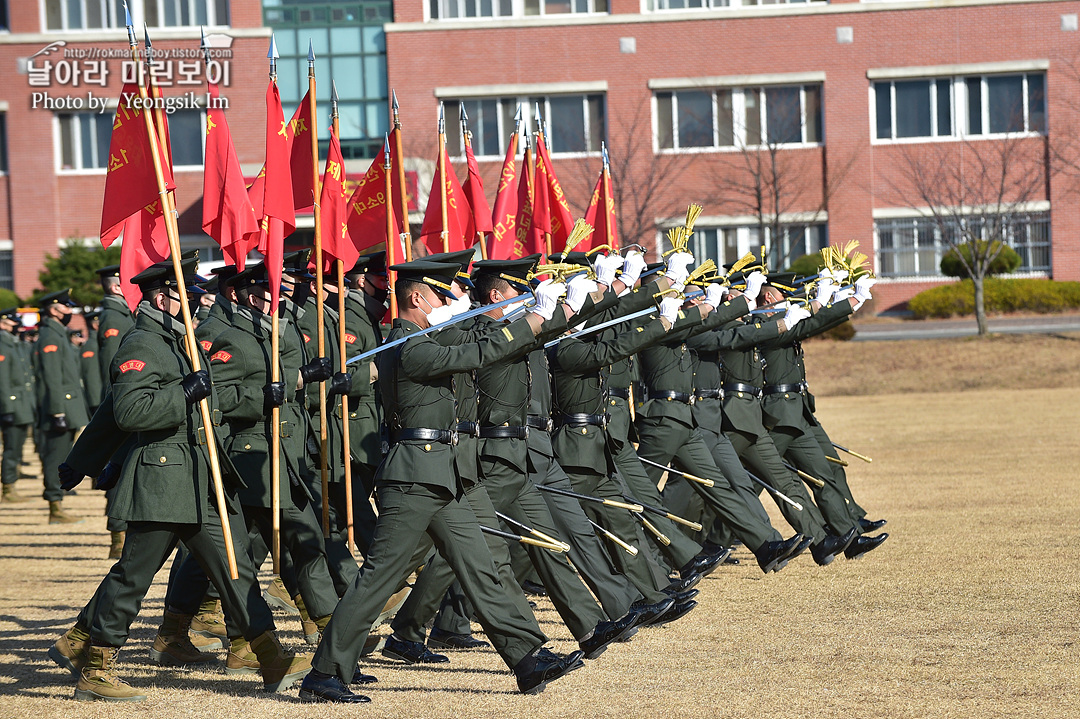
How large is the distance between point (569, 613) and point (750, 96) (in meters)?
31.3

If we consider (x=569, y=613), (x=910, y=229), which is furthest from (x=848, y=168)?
(x=569, y=613)

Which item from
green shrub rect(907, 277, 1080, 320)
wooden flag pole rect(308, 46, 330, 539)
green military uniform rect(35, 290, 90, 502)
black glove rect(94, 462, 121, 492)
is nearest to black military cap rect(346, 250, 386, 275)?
wooden flag pole rect(308, 46, 330, 539)

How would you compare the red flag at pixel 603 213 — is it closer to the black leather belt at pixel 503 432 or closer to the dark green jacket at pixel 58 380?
the black leather belt at pixel 503 432

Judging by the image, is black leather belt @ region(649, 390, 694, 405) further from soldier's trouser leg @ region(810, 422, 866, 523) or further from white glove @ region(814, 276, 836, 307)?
white glove @ region(814, 276, 836, 307)

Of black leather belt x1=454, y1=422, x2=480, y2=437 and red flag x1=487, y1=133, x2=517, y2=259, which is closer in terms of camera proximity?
black leather belt x1=454, y1=422, x2=480, y2=437

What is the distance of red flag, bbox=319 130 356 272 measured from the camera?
30.0 ft

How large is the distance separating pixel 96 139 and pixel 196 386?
33.4 metres

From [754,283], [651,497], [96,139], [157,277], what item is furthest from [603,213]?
[96,139]

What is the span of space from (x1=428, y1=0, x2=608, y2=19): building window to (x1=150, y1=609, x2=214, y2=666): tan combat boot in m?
32.2

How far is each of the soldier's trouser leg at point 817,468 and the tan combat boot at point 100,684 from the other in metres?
5.51

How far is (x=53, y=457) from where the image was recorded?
14281 millimetres

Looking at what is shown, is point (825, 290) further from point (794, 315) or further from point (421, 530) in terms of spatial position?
point (421, 530)

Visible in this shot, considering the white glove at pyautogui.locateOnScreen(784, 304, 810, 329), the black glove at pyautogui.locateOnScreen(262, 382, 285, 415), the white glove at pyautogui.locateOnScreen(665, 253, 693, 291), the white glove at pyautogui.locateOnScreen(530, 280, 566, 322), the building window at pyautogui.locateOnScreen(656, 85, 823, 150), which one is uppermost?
the building window at pyautogui.locateOnScreen(656, 85, 823, 150)

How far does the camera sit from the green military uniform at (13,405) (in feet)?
52.2
